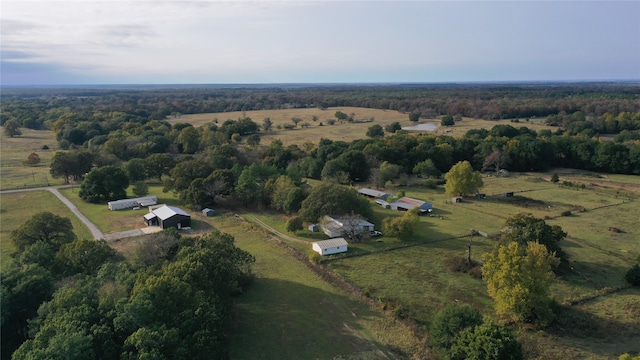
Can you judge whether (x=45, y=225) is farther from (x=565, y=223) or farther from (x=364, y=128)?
(x=364, y=128)

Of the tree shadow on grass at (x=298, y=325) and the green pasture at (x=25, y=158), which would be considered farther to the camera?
the green pasture at (x=25, y=158)

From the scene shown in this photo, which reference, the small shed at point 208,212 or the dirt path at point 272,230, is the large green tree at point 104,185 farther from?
the dirt path at point 272,230

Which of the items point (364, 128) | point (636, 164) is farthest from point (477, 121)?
point (636, 164)

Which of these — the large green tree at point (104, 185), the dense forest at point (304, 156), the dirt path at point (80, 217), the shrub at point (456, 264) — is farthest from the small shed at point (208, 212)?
the shrub at point (456, 264)

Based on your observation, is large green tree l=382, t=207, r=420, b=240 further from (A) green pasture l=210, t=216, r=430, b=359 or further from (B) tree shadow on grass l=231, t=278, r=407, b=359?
(B) tree shadow on grass l=231, t=278, r=407, b=359

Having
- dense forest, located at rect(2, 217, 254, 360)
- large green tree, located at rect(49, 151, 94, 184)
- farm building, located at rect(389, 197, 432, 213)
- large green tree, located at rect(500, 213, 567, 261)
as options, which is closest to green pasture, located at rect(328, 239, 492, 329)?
large green tree, located at rect(500, 213, 567, 261)
